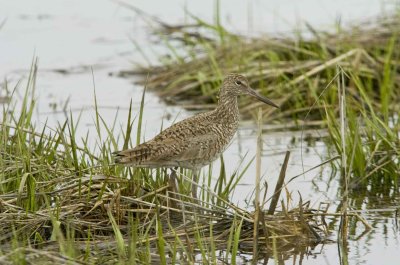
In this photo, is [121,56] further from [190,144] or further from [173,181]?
[173,181]

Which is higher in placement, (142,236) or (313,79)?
(313,79)

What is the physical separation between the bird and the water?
621 mm

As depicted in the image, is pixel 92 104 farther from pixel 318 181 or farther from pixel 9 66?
pixel 318 181

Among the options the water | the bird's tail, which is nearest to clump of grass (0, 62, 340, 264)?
the bird's tail

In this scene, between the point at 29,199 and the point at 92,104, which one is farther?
the point at 92,104

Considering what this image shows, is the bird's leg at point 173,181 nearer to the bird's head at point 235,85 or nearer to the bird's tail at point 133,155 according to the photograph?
the bird's tail at point 133,155

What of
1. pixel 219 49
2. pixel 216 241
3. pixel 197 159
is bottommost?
pixel 216 241

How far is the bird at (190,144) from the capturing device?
7207 millimetres

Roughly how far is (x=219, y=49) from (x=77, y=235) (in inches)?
223

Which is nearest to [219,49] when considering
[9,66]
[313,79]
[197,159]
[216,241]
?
[313,79]

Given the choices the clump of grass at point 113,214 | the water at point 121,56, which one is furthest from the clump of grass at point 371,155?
the clump of grass at point 113,214

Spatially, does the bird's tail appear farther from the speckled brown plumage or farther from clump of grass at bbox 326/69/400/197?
clump of grass at bbox 326/69/400/197

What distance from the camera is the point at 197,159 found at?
24.9 feet

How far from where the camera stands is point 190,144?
24.8ft
